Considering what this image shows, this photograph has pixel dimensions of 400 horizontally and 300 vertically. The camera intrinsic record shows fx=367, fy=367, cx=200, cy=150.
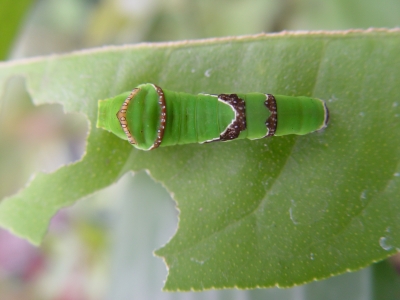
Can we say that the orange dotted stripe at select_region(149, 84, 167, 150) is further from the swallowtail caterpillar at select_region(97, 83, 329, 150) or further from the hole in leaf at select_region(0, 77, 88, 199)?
the hole in leaf at select_region(0, 77, 88, 199)

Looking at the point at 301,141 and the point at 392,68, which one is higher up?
the point at 392,68

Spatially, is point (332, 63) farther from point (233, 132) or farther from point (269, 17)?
point (269, 17)

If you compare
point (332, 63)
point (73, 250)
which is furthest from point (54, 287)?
point (332, 63)

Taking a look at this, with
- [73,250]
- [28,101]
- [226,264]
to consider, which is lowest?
[73,250]

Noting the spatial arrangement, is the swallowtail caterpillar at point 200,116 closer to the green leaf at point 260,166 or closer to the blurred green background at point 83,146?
the green leaf at point 260,166

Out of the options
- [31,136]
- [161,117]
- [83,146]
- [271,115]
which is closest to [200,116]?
[161,117]

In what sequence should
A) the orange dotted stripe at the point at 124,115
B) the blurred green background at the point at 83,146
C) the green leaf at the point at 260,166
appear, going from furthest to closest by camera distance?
the blurred green background at the point at 83,146, the orange dotted stripe at the point at 124,115, the green leaf at the point at 260,166

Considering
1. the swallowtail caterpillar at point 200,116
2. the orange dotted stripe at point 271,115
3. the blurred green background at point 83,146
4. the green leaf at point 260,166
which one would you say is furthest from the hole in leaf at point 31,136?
the orange dotted stripe at point 271,115

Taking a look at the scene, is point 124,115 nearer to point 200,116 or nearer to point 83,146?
point 200,116
